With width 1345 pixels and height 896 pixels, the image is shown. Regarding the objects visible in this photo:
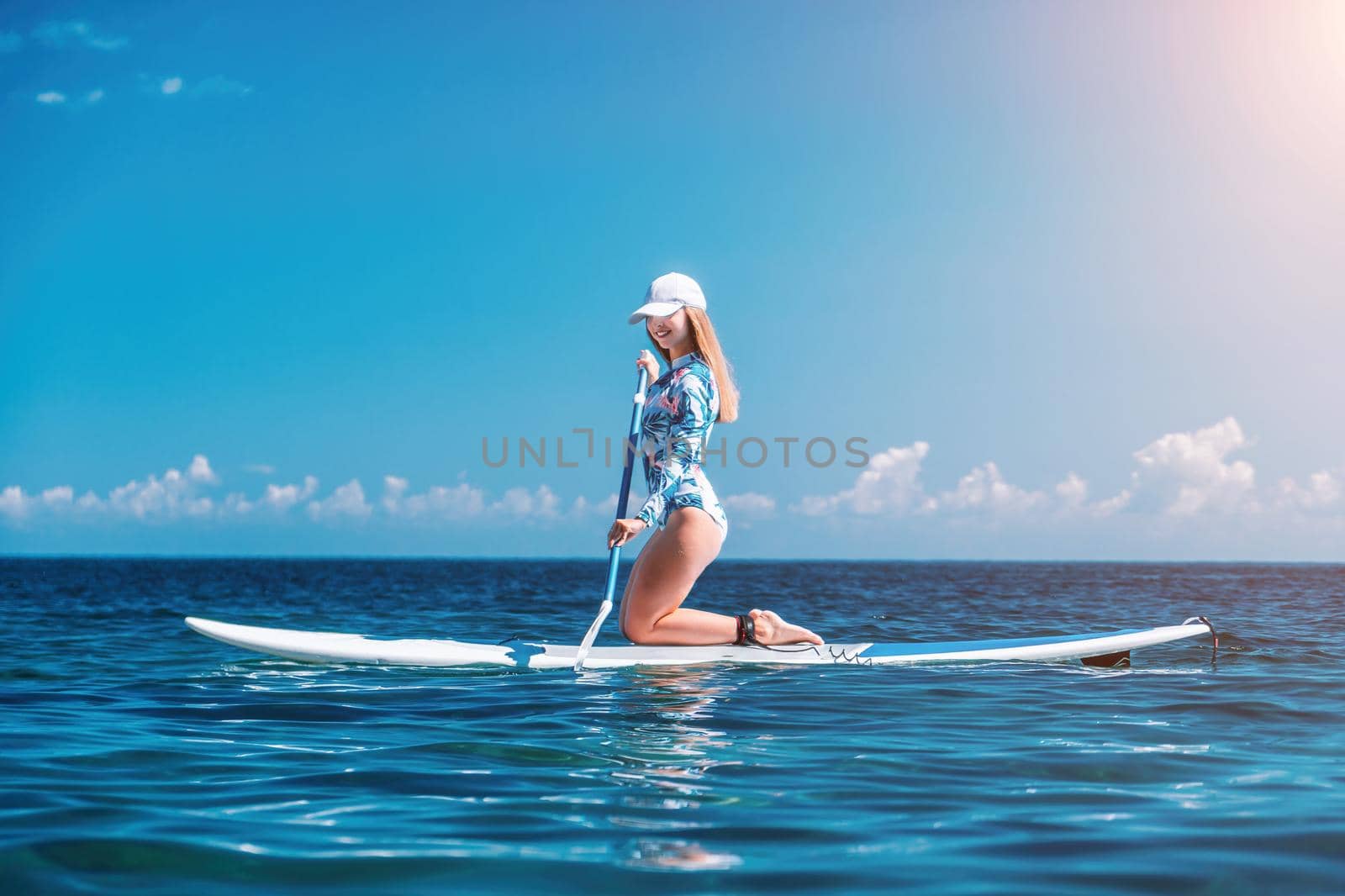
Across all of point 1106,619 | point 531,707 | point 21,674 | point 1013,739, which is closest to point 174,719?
point 531,707

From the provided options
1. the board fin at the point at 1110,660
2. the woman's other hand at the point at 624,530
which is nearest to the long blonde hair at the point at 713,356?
the woman's other hand at the point at 624,530

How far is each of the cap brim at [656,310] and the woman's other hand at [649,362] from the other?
0.47 m

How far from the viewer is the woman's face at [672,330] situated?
6.33 meters

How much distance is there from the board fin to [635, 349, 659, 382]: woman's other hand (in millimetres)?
3465

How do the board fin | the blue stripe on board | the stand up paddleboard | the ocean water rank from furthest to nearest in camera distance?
the board fin
the blue stripe on board
the stand up paddleboard
the ocean water

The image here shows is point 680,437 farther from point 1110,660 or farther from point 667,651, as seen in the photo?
point 1110,660

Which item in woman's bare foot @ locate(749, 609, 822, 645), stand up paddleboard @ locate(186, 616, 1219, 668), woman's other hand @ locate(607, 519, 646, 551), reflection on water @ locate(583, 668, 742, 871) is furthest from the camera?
woman's bare foot @ locate(749, 609, 822, 645)

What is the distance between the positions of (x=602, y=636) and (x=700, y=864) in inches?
308

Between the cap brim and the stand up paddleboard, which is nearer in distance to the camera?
the cap brim

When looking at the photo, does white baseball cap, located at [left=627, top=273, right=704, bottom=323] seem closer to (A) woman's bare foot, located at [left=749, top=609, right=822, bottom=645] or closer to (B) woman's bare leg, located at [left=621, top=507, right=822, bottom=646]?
(B) woman's bare leg, located at [left=621, top=507, right=822, bottom=646]

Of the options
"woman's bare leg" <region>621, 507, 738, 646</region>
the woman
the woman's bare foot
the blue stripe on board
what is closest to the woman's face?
the woman

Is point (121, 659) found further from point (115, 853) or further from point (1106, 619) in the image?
point (1106, 619)

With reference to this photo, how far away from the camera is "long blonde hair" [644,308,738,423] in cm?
635

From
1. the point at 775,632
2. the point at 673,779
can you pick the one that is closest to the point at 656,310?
the point at 775,632
